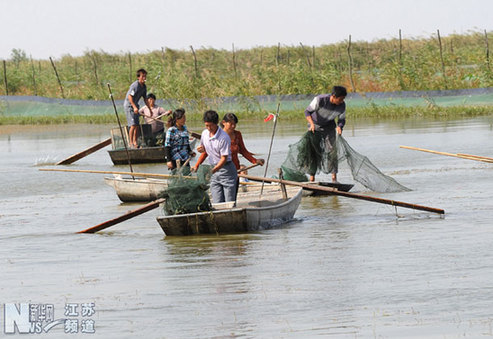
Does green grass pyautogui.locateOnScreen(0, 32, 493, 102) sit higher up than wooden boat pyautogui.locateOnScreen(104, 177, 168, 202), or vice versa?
green grass pyautogui.locateOnScreen(0, 32, 493, 102)

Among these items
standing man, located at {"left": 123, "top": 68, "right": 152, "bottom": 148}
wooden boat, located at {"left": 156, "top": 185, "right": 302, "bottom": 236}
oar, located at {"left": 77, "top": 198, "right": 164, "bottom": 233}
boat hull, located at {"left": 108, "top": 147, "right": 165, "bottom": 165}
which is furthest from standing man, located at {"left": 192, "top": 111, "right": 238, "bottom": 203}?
boat hull, located at {"left": 108, "top": 147, "right": 165, "bottom": 165}

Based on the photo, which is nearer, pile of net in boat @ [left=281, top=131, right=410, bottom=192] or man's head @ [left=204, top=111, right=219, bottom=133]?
man's head @ [left=204, top=111, right=219, bottom=133]

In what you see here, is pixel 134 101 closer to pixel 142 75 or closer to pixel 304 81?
pixel 142 75

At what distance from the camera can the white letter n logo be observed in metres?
7.19

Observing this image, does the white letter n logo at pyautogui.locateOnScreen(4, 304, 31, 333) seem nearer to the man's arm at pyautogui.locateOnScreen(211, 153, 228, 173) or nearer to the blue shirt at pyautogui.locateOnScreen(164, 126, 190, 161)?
the man's arm at pyautogui.locateOnScreen(211, 153, 228, 173)

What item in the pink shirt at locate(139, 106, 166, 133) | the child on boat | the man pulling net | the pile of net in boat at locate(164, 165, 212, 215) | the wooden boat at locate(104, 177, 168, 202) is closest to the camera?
the pile of net in boat at locate(164, 165, 212, 215)

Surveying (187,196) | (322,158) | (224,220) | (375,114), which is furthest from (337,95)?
(375,114)

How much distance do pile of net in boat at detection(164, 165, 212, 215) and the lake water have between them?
334 mm

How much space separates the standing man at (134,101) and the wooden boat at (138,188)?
4.78 m

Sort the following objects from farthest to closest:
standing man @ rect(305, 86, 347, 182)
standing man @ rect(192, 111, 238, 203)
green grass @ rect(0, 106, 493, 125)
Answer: green grass @ rect(0, 106, 493, 125)
standing man @ rect(305, 86, 347, 182)
standing man @ rect(192, 111, 238, 203)

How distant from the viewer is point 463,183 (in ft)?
50.0

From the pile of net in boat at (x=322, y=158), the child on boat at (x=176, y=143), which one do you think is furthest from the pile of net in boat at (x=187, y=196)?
the pile of net in boat at (x=322, y=158)

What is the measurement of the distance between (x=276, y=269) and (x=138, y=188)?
6.18m

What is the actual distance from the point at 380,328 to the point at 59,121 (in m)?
32.6
